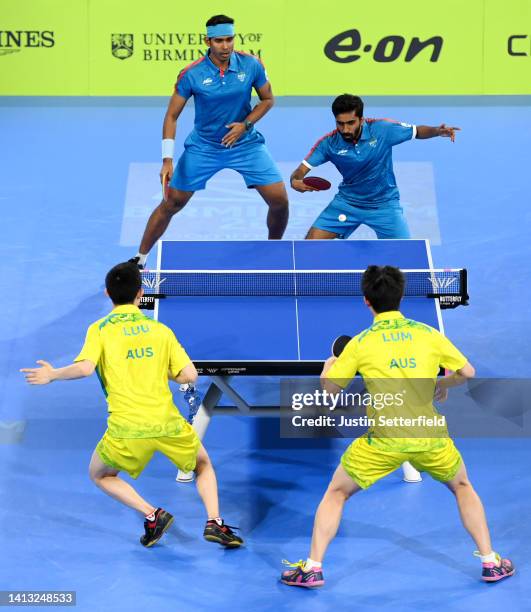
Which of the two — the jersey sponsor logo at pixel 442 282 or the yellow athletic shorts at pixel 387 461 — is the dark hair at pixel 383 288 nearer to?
the yellow athletic shorts at pixel 387 461

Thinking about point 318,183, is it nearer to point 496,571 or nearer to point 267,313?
point 267,313

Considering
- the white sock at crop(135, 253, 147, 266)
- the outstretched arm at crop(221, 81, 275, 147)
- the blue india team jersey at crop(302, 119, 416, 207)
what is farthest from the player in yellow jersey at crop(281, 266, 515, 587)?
the white sock at crop(135, 253, 147, 266)

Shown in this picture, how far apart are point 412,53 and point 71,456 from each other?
8.52 m

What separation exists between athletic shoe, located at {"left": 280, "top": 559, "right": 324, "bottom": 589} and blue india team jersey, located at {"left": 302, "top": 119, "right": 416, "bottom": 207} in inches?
152

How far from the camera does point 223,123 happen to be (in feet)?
34.0

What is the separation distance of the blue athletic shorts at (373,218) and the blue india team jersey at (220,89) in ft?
3.66

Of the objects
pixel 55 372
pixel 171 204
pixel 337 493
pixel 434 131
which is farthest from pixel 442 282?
pixel 171 204

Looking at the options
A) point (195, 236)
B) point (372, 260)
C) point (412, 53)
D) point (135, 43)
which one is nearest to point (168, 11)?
point (135, 43)

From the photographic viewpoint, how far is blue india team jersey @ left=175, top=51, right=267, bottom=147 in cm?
1020

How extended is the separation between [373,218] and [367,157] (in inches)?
19.5

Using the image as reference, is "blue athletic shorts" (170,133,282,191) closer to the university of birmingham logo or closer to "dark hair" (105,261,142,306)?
"dark hair" (105,261,142,306)

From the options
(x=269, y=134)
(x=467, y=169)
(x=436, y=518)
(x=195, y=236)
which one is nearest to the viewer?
(x=436, y=518)

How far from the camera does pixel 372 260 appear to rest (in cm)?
839

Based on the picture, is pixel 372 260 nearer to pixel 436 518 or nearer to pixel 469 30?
pixel 436 518
